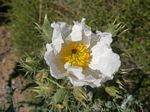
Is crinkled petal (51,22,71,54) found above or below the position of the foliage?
above

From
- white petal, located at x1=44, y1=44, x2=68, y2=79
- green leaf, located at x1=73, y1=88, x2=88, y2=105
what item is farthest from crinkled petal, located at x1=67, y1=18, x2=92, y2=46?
green leaf, located at x1=73, y1=88, x2=88, y2=105

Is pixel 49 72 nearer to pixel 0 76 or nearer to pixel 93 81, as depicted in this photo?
pixel 93 81

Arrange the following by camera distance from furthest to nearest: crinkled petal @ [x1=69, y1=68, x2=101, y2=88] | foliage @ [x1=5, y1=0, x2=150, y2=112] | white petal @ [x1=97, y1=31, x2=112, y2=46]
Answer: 1. foliage @ [x1=5, y1=0, x2=150, y2=112]
2. white petal @ [x1=97, y1=31, x2=112, y2=46]
3. crinkled petal @ [x1=69, y1=68, x2=101, y2=88]

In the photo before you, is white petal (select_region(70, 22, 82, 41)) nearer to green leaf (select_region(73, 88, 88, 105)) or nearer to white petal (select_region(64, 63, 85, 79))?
white petal (select_region(64, 63, 85, 79))

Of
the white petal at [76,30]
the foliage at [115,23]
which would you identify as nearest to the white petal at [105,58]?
the white petal at [76,30]

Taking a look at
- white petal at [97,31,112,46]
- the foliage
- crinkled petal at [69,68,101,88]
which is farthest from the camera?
the foliage

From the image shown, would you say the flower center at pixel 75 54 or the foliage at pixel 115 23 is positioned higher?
the flower center at pixel 75 54

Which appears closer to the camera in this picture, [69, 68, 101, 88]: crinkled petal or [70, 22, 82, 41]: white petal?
[69, 68, 101, 88]: crinkled petal

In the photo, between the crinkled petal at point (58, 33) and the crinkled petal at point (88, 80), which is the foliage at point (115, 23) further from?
the crinkled petal at point (58, 33)
